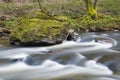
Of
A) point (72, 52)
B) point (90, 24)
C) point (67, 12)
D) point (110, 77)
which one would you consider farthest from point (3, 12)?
point (110, 77)

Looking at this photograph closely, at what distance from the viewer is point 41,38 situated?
41.3 feet

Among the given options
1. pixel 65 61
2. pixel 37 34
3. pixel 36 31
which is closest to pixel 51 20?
pixel 36 31

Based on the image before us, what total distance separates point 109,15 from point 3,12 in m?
6.50

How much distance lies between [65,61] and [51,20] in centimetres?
404

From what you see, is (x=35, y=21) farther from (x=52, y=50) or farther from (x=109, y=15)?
(x=109, y=15)

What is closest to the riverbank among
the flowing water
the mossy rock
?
the mossy rock

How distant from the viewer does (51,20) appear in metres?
14.0

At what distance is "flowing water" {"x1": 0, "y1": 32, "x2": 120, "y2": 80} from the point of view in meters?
8.95

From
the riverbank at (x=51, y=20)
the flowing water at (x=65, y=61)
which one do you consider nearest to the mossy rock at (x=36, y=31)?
the riverbank at (x=51, y=20)

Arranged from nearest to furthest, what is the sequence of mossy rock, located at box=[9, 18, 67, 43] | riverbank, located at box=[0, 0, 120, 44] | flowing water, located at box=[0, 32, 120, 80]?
flowing water, located at box=[0, 32, 120, 80], mossy rock, located at box=[9, 18, 67, 43], riverbank, located at box=[0, 0, 120, 44]

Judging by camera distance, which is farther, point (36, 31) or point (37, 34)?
point (36, 31)

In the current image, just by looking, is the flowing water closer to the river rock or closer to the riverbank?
the river rock

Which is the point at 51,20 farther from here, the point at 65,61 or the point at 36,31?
the point at 65,61

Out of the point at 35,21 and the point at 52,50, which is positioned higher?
the point at 35,21
